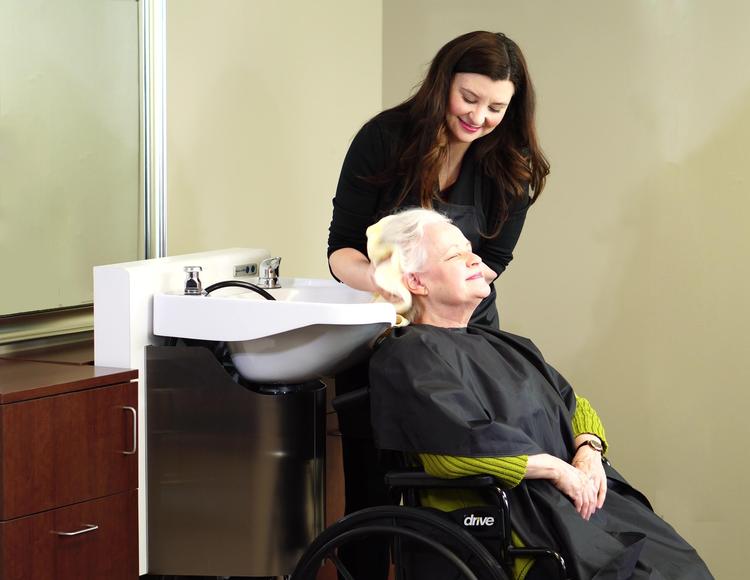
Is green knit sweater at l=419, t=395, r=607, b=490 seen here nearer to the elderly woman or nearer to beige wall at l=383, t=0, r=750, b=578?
the elderly woman

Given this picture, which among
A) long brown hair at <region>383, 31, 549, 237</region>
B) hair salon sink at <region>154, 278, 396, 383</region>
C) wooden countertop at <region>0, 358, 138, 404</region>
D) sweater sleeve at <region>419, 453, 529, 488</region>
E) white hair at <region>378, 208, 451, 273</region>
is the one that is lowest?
sweater sleeve at <region>419, 453, 529, 488</region>

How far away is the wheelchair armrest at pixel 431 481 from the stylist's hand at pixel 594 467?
1.01 feet

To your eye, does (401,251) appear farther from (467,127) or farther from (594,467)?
(594,467)

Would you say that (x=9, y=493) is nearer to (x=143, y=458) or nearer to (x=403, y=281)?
(x=143, y=458)

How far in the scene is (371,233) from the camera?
201 cm

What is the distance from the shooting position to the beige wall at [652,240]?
3186 millimetres

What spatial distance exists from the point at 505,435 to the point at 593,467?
1.05 ft

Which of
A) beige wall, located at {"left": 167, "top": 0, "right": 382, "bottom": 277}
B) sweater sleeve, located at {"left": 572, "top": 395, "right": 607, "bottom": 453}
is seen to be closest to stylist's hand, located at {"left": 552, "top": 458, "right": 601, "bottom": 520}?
sweater sleeve, located at {"left": 572, "top": 395, "right": 607, "bottom": 453}

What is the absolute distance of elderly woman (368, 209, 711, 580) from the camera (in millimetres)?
1672

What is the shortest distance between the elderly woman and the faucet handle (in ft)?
1.24

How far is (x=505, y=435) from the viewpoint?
5.49 ft

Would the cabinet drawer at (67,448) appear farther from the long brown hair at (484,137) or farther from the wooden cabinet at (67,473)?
the long brown hair at (484,137)

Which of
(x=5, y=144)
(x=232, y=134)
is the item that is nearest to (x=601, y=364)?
(x=232, y=134)

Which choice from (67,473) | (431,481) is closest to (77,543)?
(67,473)
